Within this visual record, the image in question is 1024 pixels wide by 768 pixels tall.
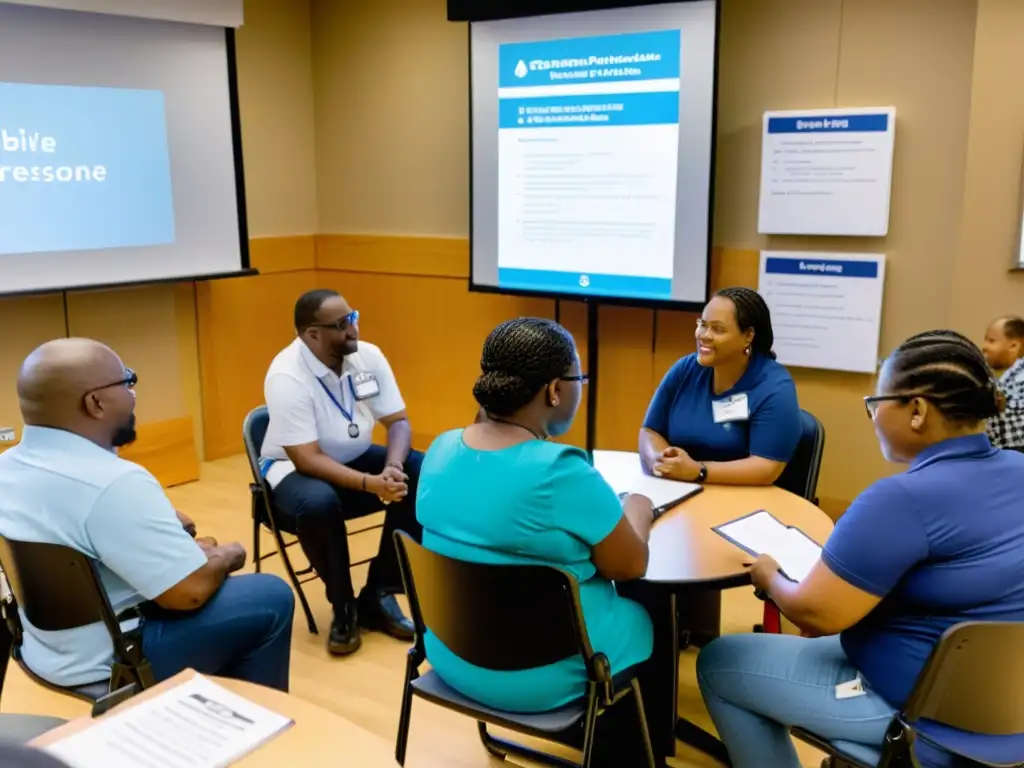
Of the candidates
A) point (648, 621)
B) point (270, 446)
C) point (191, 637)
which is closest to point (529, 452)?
point (648, 621)

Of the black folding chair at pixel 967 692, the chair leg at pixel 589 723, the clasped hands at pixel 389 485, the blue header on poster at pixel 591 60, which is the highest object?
the blue header on poster at pixel 591 60

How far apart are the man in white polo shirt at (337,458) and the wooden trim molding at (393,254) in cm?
179

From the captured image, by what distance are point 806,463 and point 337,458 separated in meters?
1.70

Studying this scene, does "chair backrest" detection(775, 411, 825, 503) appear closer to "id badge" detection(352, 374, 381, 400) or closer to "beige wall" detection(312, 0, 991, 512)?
"beige wall" detection(312, 0, 991, 512)

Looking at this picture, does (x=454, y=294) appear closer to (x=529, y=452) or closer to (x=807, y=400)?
(x=807, y=400)

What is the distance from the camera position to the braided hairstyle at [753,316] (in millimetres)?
2783

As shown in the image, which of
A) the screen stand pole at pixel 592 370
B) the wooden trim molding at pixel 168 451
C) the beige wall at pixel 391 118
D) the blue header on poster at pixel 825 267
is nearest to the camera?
the blue header on poster at pixel 825 267

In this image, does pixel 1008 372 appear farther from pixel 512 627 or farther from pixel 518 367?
pixel 512 627

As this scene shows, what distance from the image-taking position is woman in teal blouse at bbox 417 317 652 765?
5.88 feet

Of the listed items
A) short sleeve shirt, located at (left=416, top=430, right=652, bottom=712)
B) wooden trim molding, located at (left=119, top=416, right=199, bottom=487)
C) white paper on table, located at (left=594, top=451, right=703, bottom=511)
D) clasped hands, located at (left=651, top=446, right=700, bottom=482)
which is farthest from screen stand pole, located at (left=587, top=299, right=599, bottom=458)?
short sleeve shirt, located at (left=416, top=430, right=652, bottom=712)

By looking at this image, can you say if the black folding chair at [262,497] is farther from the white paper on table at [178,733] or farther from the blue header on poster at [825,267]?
the blue header on poster at [825,267]

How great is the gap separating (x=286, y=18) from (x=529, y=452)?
4.62 meters

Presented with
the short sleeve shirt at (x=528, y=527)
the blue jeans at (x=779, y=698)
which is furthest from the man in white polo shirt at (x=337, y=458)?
the blue jeans at (x=779, y=698)

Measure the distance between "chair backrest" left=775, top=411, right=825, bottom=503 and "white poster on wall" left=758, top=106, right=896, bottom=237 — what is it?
138 centimetres
